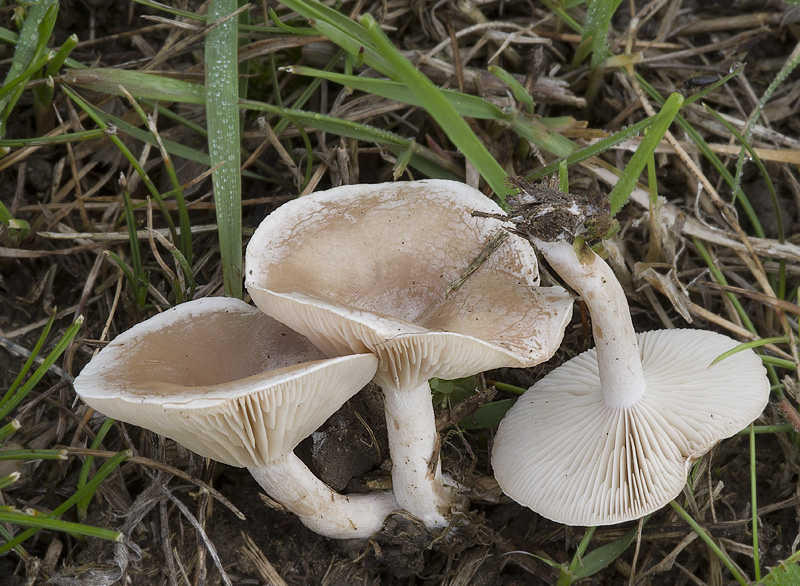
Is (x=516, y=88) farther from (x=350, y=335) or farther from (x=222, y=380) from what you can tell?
(x=222, y=380)

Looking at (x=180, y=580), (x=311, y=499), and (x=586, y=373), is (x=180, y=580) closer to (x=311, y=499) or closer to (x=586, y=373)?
(x=311, y=499)

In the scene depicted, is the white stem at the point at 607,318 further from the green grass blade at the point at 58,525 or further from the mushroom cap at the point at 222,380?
the green grass blade at the point at 58,525

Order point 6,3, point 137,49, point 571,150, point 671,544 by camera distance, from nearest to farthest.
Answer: point 671,544, point 571,150, point 6,3, point 137,49

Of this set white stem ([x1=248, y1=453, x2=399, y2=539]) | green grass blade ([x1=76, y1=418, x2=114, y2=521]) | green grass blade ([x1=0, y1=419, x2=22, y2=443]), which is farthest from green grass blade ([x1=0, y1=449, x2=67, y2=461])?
white stem ([x1=248, y1=453, x2=399, y2=539])

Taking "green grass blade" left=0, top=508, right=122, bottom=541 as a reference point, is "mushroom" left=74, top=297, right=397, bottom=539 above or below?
above

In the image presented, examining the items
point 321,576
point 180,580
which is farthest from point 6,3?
point 321,576

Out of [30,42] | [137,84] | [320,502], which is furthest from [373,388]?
[30,42]

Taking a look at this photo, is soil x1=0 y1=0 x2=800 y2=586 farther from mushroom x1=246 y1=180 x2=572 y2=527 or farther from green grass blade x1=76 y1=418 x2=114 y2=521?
mushroom x1=246 y1=180 x2=572 y2=527

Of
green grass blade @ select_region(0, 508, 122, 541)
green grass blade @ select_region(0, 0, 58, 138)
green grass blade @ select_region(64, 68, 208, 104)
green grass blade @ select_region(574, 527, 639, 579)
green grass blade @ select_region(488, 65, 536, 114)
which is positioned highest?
green grass blade @ select_region(0, 0, 58, 138)
